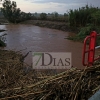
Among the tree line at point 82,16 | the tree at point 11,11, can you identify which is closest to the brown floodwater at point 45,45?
the tree line at point 82,16

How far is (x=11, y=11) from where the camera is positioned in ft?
61.7

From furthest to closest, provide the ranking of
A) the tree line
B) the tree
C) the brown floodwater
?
the tree, the tree line, the brown floodwater

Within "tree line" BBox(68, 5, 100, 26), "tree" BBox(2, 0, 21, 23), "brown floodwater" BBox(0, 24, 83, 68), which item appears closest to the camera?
"brown floodwater" BBox(0, 24, 83, 68)

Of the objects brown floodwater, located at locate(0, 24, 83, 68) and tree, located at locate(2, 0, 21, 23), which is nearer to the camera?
brown floodwater, located at locate(0, 24, 83, 68)

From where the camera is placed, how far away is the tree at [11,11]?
61.5 ft

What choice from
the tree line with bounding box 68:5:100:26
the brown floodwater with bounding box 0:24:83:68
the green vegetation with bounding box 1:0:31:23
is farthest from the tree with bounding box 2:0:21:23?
the brown floodwater with bounding box 0:24:83:68

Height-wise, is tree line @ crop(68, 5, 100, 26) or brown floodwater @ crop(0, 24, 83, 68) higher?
tree line @ crop(68, 5, 100, 26)

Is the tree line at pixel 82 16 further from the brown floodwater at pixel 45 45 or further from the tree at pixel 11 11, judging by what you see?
the tree at pixel 11 11

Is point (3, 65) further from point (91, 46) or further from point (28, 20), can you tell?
point (28, 20)

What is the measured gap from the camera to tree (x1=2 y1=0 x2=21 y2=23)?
18734mm

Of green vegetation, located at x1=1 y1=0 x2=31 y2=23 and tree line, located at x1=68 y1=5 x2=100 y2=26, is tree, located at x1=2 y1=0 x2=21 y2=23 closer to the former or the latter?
green vegetation, located at x1=1 y1=0 x2=31 y2=23

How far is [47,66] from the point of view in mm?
4844

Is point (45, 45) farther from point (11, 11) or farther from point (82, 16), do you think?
point (11, 11)

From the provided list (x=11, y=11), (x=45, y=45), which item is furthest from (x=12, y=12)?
(x=45, y=45)
